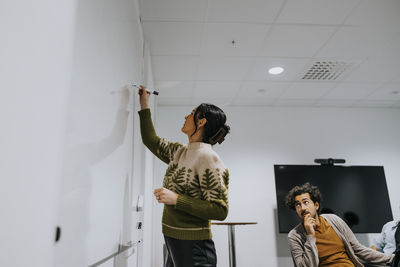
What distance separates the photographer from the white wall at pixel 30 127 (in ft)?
1.26

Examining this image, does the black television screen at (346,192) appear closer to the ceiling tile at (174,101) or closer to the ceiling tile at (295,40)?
the ceiling tile at (174,101)

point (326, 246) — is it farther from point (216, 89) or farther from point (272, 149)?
point (216, 89)

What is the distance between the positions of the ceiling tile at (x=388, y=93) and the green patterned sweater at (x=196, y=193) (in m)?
3.55

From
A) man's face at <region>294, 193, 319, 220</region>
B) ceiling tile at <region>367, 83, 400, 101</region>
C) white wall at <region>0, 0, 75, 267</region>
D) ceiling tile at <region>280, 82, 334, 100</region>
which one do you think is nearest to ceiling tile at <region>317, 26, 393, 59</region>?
ceiling tile at <region>280, 82, 334, 100</region>

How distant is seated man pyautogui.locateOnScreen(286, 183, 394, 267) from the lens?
7.20 ft

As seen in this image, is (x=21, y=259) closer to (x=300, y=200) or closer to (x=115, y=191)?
(x=115, y=191)

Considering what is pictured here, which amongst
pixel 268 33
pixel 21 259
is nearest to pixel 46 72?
pixel 21 259

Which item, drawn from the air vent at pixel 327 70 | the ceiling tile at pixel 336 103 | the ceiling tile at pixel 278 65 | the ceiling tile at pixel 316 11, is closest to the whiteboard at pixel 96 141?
the ceiling tile at pixel 316 11

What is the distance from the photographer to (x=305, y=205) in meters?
2.49

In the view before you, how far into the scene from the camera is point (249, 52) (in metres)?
2.81

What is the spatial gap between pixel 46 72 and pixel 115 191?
69cm

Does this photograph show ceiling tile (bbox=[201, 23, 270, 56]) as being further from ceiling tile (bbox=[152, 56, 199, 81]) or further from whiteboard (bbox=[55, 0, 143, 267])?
whiteboard (bbox=[55, 0, 143, 267])

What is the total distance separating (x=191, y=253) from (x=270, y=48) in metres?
2.24

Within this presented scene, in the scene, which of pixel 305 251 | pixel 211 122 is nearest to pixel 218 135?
pixel 211 122
